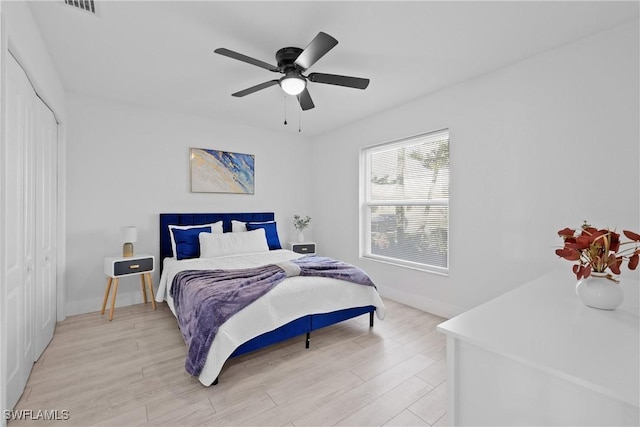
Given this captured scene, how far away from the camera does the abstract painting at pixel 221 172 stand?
13.4 feet

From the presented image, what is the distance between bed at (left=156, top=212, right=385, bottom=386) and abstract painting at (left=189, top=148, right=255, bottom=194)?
0.40 metres

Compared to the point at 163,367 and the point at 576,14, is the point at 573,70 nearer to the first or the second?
the point at 576,14

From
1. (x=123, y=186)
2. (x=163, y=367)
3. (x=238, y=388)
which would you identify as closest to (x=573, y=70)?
(x=238, y=388)

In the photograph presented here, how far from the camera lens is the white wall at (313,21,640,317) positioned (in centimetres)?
213

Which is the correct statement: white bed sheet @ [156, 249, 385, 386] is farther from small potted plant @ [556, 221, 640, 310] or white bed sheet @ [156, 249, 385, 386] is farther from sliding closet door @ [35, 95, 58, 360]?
small potted plant @ [556, 221, 640, 310]

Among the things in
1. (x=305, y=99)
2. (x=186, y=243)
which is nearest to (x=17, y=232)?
(x=186, y=243)

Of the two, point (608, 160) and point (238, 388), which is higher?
point (608, 160)

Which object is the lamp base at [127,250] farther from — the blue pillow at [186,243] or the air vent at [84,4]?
the air vent at [84,4]

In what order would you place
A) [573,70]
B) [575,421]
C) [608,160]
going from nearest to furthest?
[575,421], [608,160], [573,70]

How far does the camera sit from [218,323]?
2.03m

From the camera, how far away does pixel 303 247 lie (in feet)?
15.6

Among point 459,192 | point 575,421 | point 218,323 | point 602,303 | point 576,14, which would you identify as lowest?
point 218,323

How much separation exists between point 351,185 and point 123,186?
3046 mm

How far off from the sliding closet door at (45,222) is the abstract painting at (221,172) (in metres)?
1.47
